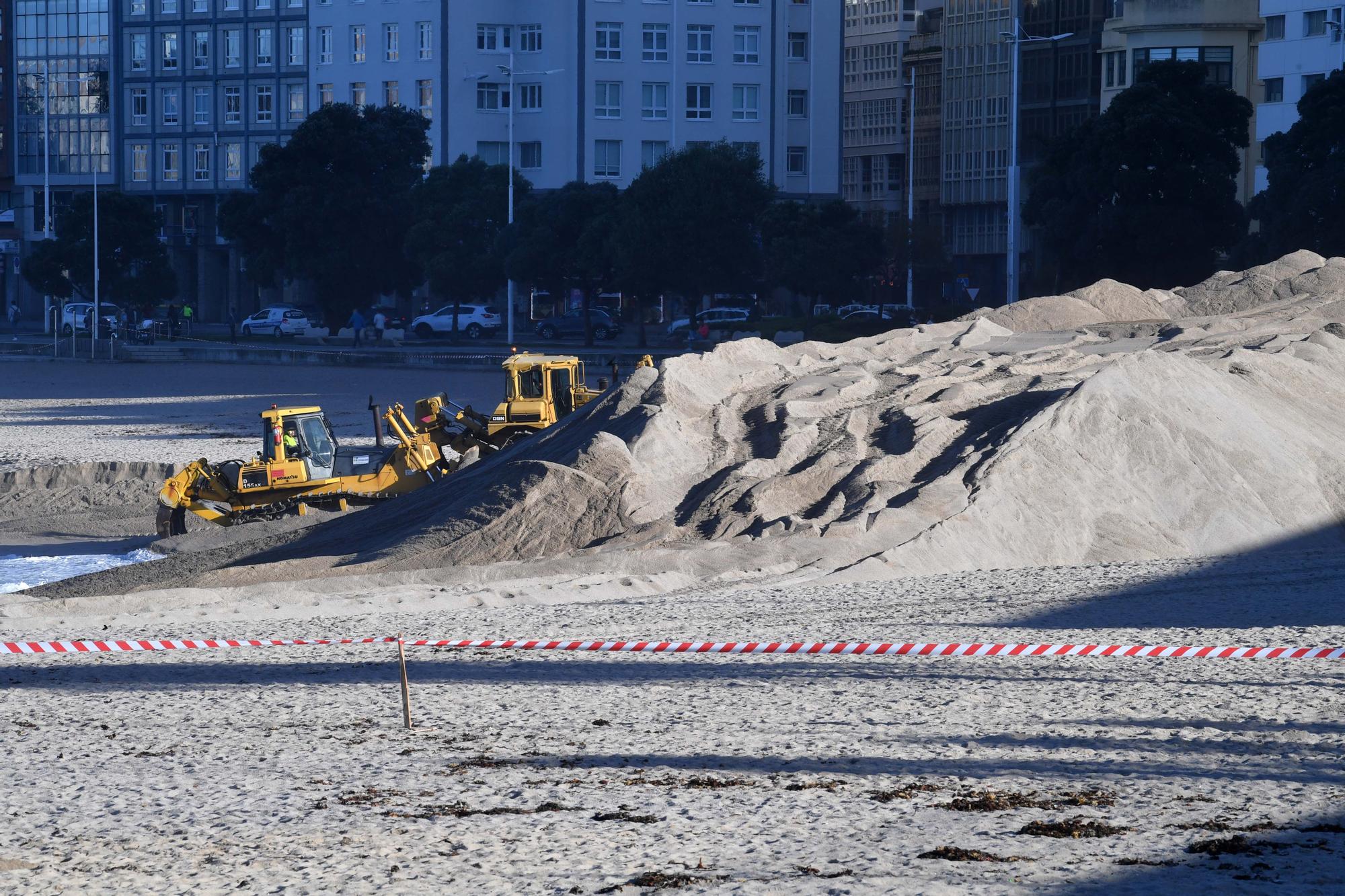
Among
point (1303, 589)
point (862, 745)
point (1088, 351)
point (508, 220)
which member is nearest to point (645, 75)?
point (508, 220)

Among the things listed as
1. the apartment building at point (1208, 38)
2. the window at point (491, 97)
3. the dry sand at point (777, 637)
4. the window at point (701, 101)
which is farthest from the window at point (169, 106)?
the dry sand at point (777, 637)

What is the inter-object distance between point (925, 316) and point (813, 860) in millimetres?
57330

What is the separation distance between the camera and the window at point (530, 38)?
89.2 meters

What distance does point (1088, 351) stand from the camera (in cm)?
2839

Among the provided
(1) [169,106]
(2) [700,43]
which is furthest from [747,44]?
(1) [169,106]

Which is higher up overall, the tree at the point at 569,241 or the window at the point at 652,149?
the window at the point at 652,149

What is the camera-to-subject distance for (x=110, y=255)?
80125 mm

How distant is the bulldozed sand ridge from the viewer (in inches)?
775

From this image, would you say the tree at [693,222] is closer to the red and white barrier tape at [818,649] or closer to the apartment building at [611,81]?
the apartment building at [611,81]

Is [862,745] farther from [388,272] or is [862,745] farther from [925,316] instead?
[388,272]

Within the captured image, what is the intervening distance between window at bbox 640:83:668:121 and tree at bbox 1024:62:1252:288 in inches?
1439

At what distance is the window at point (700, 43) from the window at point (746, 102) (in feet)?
6.70

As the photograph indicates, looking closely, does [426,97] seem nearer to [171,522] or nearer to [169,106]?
[169,106]

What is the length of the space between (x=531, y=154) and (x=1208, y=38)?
107 feet
